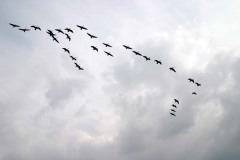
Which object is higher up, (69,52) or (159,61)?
(159,61)

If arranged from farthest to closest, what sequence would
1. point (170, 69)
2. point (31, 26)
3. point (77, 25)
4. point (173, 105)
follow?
point (173, 105) < point (170, 69) < point (77, 25) < point (31, 26)

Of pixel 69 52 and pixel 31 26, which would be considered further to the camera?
pixel 69 52

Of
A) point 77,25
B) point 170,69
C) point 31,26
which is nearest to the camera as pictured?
point 31,26

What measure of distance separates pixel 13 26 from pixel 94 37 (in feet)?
80.6

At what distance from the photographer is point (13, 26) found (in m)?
75.9

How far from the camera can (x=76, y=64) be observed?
87.7m

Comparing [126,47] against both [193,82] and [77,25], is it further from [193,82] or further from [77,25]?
[193,82]

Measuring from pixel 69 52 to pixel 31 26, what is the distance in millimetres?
14247

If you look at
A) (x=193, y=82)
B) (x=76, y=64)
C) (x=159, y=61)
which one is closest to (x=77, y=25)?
(x=76, y=64)

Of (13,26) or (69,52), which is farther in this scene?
(69,52)

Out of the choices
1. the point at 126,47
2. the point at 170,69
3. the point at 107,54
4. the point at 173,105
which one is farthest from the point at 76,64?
the point at 173,105

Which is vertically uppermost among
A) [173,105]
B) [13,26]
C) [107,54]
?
[173,105]

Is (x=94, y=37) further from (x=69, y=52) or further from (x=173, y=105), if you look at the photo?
(x=173, y=105)

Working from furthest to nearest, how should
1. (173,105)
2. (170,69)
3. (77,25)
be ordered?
(173,105), (170,69), (77,25)
